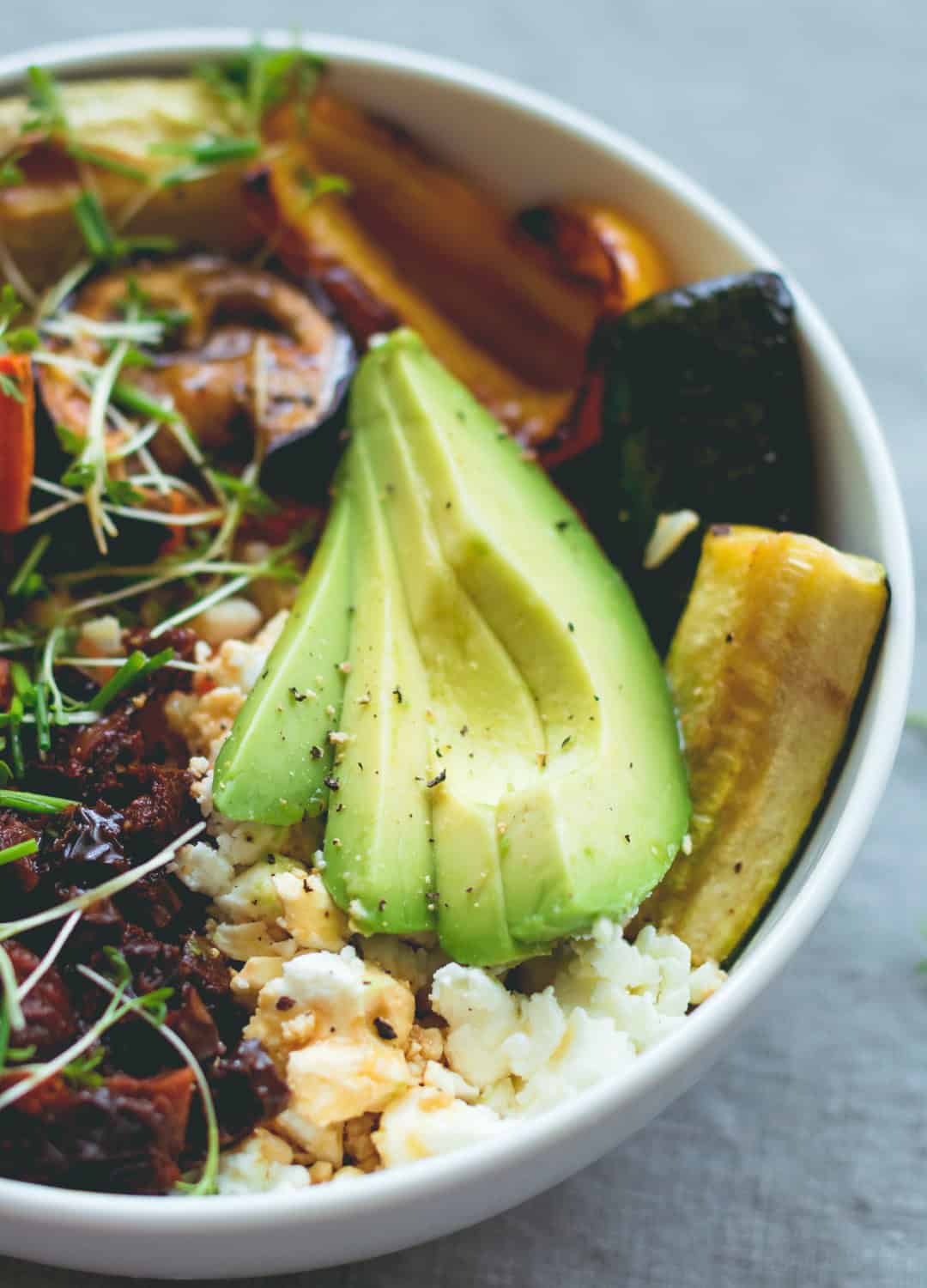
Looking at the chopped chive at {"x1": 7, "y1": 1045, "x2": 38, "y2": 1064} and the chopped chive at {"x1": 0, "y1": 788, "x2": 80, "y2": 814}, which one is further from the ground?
the chopped chive at {"x1": 0, "y1": 788, "x2": 80, "y2": 814}

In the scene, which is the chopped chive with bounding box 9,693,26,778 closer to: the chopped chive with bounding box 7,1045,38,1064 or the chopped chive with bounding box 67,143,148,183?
the chopped chive with bounding box 7,1045,38,1064

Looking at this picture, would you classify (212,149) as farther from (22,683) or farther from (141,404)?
(22,683)

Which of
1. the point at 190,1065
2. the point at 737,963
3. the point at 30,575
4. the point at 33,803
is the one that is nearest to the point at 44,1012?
the point at 190,1065

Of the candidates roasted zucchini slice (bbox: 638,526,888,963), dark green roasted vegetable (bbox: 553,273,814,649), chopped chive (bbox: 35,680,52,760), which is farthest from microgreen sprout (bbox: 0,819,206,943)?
dark green roasted vegetable (bbox: 553,273,814,649)

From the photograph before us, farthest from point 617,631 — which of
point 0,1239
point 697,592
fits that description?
point 0,1239

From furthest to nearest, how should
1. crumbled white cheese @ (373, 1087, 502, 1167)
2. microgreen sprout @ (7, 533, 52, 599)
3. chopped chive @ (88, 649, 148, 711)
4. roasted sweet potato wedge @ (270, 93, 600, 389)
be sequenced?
roasted sweet potato wedge @ (270, 93, 600, 389) < microgreen sprout @ (7, 533, 52, 599) < chopped chive @ (88, 649, 148, 711) < crumbled white cheese @ (373, 1087, 502, 1167)

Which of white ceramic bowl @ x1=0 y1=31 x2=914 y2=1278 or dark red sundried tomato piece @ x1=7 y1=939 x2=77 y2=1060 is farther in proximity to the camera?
dark red sundried tomato piece @ x1=7 y1=939 x2=77 y2=1060

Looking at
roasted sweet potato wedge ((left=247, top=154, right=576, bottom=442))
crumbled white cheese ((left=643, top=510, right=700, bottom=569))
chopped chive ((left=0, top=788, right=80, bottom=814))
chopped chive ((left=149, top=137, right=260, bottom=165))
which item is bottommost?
chopped chive ((left=0, top=788, right=80, bottom=814))
